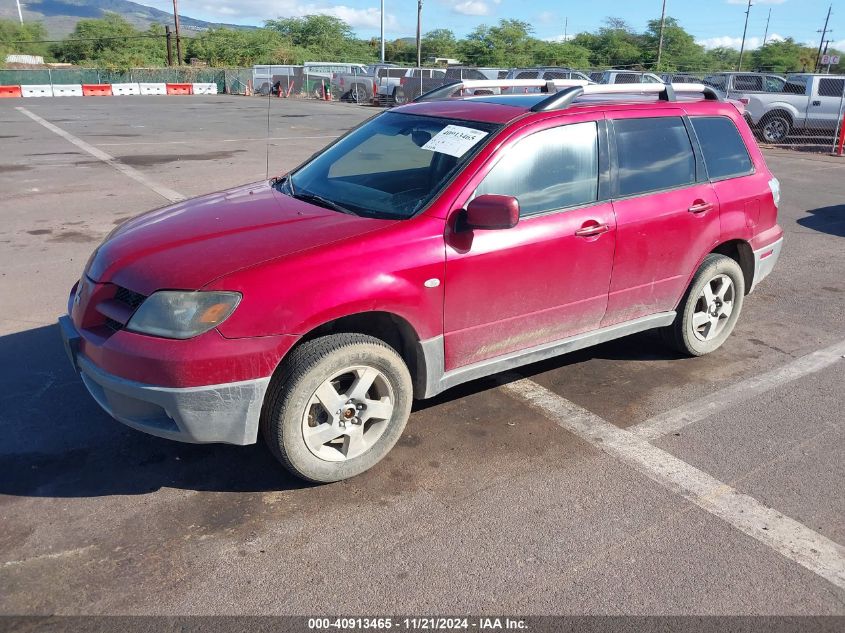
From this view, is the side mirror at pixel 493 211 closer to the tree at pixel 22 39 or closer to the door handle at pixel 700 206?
the door handle at pixel 700 206

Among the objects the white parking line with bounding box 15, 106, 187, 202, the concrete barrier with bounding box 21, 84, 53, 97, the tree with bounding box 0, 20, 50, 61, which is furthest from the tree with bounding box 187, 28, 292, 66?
the white parking line with bounding box 15, 106, 187, 202

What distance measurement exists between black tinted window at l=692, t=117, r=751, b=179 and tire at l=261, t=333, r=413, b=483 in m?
2.80

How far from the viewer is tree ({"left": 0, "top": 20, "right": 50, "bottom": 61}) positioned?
77562 millimetres

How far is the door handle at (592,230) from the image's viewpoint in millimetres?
4080

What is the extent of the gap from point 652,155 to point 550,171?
36.3 inches

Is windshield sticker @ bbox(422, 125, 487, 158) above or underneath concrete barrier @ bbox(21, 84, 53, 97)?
above

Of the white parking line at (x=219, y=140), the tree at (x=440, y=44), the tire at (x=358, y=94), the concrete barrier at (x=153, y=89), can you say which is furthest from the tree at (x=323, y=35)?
the white parking line at (x=219, y=140)

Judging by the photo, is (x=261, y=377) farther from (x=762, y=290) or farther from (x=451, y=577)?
(x=762, y=290)

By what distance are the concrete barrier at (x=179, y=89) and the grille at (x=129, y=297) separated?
4574cm

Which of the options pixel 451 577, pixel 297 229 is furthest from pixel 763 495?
pixel 297 229

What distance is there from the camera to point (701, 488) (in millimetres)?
3566

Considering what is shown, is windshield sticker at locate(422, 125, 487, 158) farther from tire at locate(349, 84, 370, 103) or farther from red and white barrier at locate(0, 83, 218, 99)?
red and white barrier at locate(0, 83, 218, 99)

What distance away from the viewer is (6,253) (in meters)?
7.47

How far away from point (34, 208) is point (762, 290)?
9.12 m
